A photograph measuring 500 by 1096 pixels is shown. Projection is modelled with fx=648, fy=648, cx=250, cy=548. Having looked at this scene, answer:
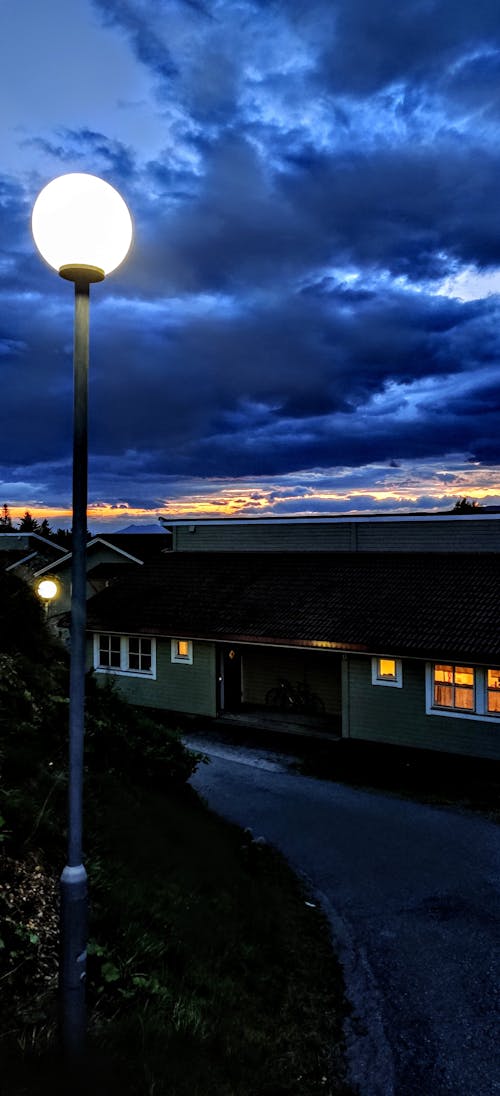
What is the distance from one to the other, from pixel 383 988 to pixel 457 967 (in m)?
0.97

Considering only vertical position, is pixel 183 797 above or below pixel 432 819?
above

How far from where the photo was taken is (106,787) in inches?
321

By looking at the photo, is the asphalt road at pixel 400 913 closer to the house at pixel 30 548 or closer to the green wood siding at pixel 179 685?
the green wood siding at pixel 179 685

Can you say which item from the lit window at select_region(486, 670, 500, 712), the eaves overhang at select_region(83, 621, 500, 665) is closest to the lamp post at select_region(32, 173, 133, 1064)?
the eaves overhang at select_region(83, 621, 500, 665)

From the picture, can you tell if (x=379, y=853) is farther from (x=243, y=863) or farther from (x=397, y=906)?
(x=243, y=863)

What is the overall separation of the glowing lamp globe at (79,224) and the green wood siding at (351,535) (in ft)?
58.5

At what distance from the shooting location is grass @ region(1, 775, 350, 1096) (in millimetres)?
4145

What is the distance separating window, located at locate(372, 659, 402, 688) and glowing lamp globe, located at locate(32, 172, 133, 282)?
1421cm

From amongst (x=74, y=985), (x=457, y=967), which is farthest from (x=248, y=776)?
(x=74, y=985)

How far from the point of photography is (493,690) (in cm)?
1504

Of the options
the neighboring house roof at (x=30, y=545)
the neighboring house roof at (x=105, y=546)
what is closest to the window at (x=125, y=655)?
the neighboring house roof at (x=105, y=546)

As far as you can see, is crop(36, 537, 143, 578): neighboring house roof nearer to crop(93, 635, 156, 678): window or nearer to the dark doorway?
crop(93, 635, 156, 678): window

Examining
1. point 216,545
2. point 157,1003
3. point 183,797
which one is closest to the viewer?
point 157,1003

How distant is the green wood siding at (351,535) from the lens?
65.8 feet
